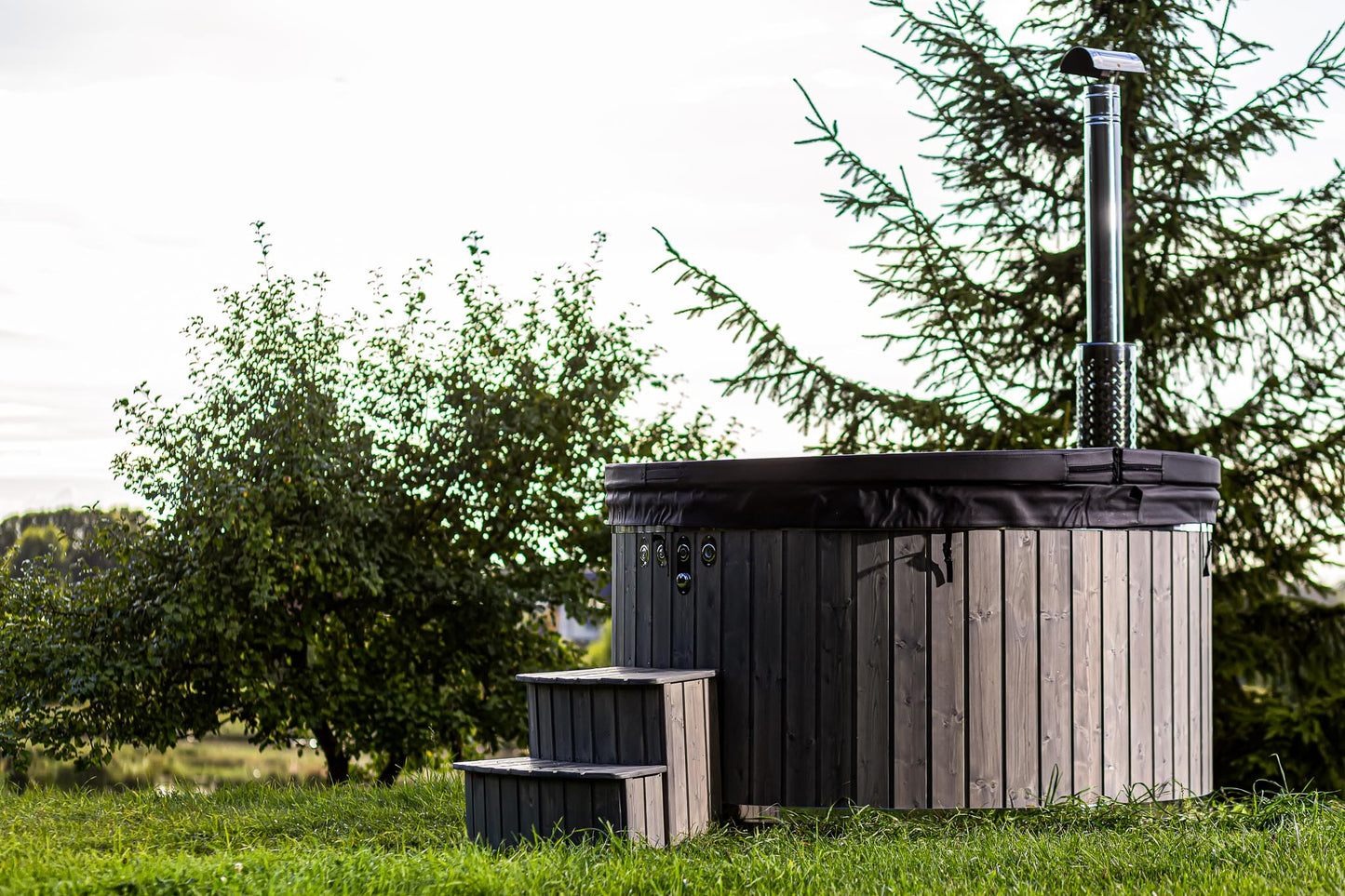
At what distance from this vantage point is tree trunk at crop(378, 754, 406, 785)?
26.8 feet

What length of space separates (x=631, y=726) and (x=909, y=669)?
40.1 inches

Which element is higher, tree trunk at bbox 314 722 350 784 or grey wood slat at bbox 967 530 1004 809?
grey wood slat at bbox 967 530 1004 809

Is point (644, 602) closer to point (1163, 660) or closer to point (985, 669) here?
point (985, 669)

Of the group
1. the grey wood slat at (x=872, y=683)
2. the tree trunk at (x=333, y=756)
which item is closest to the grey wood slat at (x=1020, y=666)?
the grey wood slat at (x=872, y=683)

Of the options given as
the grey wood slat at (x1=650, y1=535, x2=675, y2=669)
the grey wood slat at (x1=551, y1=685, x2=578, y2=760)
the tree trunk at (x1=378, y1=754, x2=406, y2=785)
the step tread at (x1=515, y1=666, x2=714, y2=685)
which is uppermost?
the grey wood slat at (x1=650, y1=535, x2=675, y2=669)

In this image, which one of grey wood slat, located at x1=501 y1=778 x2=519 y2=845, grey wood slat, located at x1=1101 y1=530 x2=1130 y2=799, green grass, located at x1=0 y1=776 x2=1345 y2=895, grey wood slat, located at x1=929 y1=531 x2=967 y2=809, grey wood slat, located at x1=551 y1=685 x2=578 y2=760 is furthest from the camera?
grey wood slat, located at x1=1101 y1=530 x2=1130 y2=799

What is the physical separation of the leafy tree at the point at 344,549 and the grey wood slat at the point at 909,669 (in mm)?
3857

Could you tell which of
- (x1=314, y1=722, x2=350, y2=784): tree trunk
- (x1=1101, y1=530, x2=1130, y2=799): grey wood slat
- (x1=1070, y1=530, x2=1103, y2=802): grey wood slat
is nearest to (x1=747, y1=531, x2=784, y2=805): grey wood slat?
(x1=1070, y1=530, x2=1103, y2=802): grey wood slat

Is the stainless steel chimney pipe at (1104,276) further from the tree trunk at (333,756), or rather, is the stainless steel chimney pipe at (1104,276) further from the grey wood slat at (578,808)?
the tree trunk at (333,756)

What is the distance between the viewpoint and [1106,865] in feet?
12.8

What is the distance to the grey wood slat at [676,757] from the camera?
4.61 m

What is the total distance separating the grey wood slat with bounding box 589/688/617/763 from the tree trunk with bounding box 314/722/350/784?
3.92 m

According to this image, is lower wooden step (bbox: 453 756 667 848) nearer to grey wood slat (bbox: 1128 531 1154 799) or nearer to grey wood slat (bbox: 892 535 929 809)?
grey wood slat (bbox: 892 535 929 809)

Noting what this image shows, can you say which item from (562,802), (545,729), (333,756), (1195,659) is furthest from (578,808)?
(333,756)
